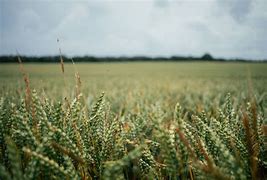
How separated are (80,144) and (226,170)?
0.52 metres

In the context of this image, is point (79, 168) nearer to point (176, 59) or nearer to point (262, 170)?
point (262, 170)

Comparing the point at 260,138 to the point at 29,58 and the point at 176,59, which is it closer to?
the point at 29,58

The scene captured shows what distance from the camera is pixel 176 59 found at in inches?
2635

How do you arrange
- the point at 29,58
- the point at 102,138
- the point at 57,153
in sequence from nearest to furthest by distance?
the point at 57,153 < the point at 102,138 < the point at 29,58

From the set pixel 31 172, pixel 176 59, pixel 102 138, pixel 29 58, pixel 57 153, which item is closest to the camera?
pixel 31 172

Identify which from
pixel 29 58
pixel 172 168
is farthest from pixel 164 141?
pixel 29 58

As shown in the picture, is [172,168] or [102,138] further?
[102,138]

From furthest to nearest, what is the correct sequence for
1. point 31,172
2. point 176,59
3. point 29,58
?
point 176,59, point 29,58, point 31,172

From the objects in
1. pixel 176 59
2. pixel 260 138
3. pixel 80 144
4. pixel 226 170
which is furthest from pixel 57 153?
pixel 176 59

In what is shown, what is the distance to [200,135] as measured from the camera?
47.1 inches

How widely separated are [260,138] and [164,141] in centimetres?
59

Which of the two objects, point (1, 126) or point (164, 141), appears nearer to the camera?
point (164, 141)

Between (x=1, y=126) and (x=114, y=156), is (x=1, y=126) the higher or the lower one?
the higher one

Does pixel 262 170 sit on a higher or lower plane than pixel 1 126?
lower
